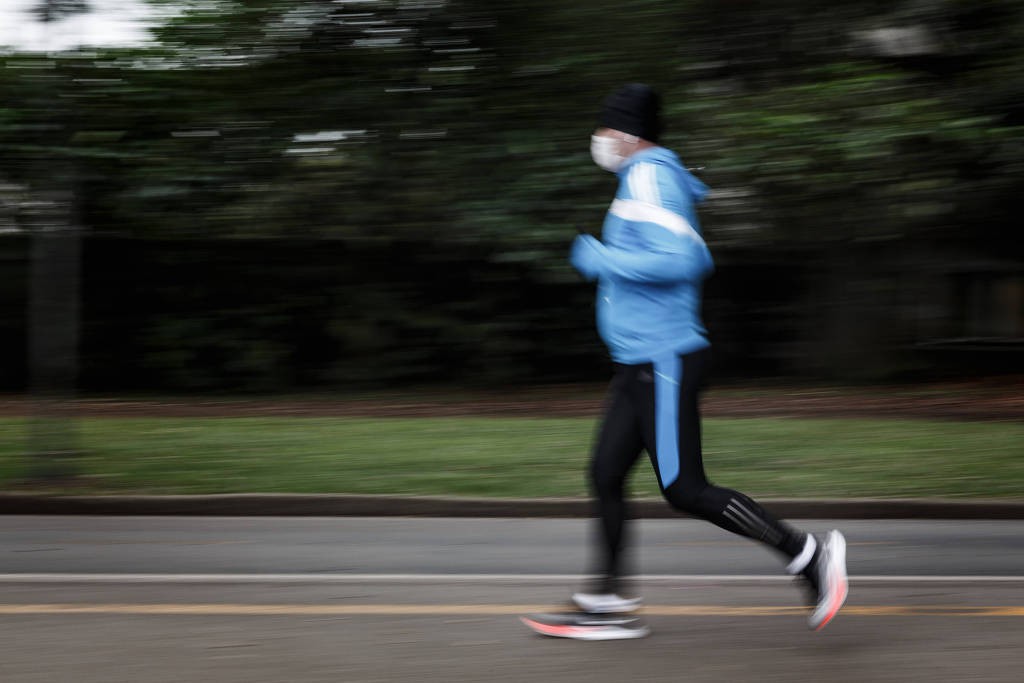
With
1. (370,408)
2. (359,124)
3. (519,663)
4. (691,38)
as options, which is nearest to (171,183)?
(359,124)

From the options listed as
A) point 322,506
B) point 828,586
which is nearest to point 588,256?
point 828,586

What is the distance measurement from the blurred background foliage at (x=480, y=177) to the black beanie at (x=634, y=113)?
6.72m

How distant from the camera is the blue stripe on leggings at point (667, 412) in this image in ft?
14.4

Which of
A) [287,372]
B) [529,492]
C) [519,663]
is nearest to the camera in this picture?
[519,663]

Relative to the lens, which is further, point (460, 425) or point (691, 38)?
point (691, 38)

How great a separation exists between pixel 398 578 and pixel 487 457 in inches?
157

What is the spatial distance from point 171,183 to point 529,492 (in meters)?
7.44

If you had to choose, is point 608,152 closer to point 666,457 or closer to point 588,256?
point 588,256

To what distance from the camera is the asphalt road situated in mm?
4297

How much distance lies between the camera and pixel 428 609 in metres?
5.12

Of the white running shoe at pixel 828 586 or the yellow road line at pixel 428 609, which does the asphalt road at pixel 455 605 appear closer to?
the yellow road line at pixel 428 609

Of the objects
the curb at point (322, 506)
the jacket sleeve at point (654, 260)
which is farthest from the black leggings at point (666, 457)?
the curb at point (322, 506)

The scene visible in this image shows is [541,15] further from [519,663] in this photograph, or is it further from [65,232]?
[519,663]

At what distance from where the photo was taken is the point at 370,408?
45.1ft
